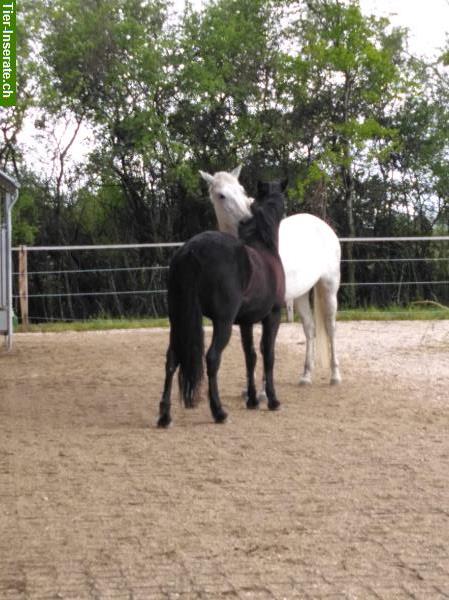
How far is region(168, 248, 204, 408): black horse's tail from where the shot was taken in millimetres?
6719

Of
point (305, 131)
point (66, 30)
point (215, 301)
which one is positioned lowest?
point (215, 301)

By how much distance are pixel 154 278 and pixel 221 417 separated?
477 inches

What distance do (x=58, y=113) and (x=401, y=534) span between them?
1916 centimetres

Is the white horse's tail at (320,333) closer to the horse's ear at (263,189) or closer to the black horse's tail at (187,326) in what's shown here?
the horse's ear at (263,189)

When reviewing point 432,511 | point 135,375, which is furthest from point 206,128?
point 432,511

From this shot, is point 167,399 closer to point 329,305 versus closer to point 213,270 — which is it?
point 213,270

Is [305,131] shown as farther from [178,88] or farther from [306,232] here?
[306,232]

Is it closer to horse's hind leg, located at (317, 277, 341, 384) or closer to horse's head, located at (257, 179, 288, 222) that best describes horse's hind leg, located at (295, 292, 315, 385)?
horse's hind leg, located at (317, 277, 341, 384)

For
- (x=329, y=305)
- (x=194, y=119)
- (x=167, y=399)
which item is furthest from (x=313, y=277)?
(x=194, y=119)

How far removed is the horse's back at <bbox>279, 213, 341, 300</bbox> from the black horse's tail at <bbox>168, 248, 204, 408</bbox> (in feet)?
5.54

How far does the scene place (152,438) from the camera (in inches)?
250

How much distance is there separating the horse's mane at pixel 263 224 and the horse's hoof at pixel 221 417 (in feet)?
4.47

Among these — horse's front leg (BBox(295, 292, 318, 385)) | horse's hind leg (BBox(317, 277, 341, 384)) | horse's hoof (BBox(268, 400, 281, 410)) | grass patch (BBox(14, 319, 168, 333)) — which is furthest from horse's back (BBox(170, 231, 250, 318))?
grass patch (BBox(14, 319, 168, 333))

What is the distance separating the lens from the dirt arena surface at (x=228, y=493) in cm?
350
